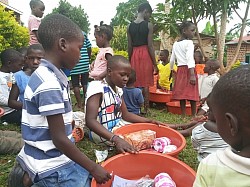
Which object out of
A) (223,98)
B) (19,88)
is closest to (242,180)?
(223,98)

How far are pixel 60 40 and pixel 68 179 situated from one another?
2.42ft

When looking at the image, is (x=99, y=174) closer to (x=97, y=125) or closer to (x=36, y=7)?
(x=97, y=125)

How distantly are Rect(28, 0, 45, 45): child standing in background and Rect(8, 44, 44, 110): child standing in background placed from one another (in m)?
1.13

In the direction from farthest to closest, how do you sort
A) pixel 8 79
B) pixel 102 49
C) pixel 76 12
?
1. pixel 76 12
2. pixel 102 49
3. pixel 8 79

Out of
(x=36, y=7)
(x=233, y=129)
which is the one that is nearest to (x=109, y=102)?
(x=233, y=129)

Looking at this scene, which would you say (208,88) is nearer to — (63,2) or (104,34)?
(104,34)

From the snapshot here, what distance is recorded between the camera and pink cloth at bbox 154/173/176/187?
1.78 m

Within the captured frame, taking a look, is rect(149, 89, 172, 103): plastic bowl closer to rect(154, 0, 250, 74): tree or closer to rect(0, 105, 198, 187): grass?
rect(0, 105, 198, 187): grass

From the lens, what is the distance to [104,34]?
12.8ft

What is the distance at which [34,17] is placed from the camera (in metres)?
4.06

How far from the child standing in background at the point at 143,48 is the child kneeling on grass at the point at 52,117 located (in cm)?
267

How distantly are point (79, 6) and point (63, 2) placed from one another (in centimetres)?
159

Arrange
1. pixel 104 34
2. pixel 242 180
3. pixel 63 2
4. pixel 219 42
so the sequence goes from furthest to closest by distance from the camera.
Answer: pixel 63 2 → pixel 219 42 → pixel 104 34 → pixel 242 180

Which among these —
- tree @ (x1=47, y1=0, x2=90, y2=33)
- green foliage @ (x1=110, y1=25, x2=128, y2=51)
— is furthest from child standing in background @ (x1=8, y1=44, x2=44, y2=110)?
tree @ (x1=47, y1=0, x2=90, y2=33)
